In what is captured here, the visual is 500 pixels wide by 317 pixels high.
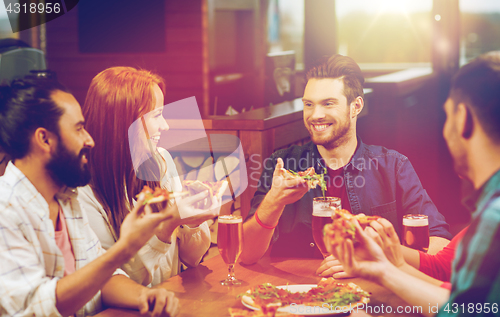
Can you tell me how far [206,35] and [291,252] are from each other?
12.6ft

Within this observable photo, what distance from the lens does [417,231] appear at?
1657 millimetres

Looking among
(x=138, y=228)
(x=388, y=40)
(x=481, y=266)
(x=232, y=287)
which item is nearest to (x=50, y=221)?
(x=138, y=228)

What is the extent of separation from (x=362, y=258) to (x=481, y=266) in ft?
1.09

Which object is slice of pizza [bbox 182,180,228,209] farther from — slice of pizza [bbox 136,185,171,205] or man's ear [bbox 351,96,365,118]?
man's ear [bbox 351,96,365,118]

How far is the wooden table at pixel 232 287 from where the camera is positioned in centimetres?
142

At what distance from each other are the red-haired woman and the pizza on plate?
46 cm

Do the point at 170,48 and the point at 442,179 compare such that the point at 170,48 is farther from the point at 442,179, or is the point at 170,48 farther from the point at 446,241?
the point at 446,241

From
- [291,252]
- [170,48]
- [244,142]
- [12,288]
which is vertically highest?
[170,48]

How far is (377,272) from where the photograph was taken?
1.19 meters

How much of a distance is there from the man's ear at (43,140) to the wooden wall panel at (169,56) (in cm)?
422

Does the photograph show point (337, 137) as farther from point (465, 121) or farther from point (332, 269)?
point (465, 121)

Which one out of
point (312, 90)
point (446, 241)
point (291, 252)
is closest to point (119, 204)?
point (291, 252)

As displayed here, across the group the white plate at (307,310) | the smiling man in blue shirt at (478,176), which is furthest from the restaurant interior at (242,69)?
the smiling man in blue shirt at (478,176)

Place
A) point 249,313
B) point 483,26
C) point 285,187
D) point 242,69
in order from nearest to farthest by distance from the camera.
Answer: point 249,313 → point 285,187 → point 242,69 → point 483,26
